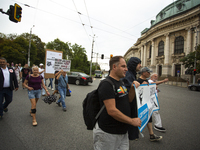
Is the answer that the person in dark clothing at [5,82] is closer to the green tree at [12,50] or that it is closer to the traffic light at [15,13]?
the traffic light at [15,13]

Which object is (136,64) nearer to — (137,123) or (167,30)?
(137,123)

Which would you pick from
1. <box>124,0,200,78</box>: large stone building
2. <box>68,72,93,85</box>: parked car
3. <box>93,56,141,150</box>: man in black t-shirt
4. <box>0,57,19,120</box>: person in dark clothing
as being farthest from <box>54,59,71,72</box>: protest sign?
<box>124,0,200,78</box>: large stone building

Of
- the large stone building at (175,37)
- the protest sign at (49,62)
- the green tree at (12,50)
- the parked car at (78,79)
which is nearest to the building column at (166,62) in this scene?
the large stone building at (175,37)

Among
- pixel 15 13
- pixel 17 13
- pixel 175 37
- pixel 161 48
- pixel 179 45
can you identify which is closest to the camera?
pixel 15 13

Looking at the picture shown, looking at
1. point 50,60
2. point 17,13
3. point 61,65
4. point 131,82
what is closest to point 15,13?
point 17,13

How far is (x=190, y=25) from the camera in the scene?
32.9 metres

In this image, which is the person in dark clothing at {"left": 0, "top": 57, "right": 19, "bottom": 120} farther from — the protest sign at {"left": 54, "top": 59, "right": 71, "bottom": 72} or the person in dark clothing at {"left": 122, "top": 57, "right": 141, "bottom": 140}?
the person in dark clothing at {"left": 122, "top": 57, "right": 141, "bottom": 140}

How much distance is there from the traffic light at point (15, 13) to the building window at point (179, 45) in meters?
40.8

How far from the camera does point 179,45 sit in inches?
1443

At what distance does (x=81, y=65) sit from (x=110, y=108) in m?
48.0

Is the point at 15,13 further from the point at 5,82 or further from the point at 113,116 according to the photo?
the point at 113,116

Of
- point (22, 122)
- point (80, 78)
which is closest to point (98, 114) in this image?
point (22, 122)

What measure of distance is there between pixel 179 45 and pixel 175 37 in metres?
2.87

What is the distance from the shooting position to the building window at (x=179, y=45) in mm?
36100
